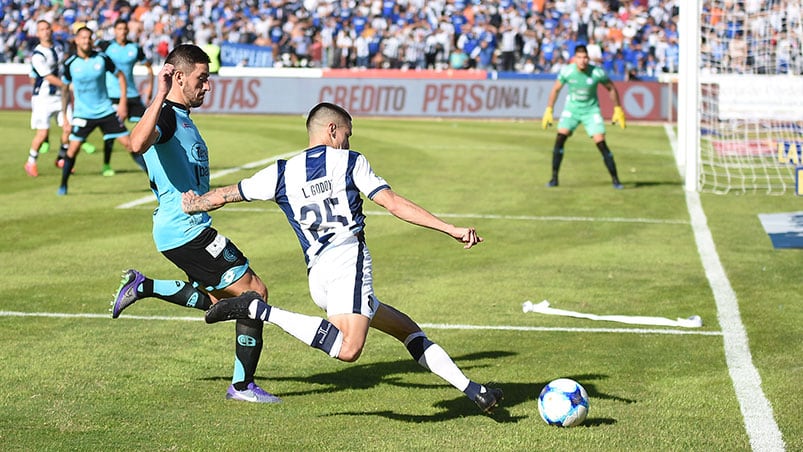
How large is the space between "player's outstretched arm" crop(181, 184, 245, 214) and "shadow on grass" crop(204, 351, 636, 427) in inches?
58.6

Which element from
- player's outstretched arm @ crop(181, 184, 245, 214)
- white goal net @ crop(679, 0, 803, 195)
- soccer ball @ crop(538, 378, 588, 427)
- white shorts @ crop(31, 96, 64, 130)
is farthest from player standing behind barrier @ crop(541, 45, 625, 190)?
player's outstretched arm @ crop(181, 184, 245, 214)

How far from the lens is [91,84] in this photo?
57.8 feet

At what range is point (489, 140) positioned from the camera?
93.8 ft

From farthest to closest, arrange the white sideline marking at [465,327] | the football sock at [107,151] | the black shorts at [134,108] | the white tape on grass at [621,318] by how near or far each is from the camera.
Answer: the football sock at [107,151]
the black shorts at [134,108]
the white tape on grass at [621,318]
the white sideline marking at [465,327]

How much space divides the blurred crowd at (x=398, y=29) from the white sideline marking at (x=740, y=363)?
993 inches

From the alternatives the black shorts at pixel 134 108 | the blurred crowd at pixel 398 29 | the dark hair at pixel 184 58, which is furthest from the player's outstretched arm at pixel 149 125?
the blurred crowd at pixel 398 29

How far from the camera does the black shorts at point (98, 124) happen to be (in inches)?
693

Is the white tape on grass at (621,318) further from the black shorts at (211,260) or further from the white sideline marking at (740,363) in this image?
the black shorts at (211,260)

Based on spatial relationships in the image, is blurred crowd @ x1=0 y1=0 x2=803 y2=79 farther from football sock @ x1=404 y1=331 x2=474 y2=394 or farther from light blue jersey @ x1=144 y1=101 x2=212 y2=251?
football sock @ x1=404 y1=331 x2=474 y2=394

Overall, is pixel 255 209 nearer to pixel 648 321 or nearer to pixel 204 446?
pixel 648 321

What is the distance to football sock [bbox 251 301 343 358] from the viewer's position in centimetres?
654

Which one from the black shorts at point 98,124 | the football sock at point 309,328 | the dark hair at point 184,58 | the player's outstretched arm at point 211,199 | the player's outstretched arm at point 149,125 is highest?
the dark hair at point 184,58

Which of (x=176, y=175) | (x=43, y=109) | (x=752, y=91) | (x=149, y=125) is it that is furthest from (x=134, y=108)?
(x=752, y=91)

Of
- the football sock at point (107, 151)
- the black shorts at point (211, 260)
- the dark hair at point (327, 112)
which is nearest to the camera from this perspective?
the dark hair at point (327, 112)
